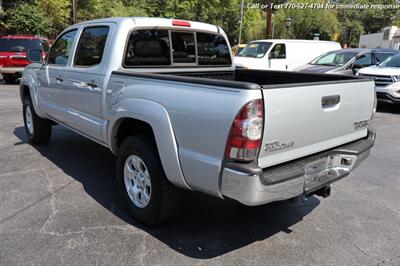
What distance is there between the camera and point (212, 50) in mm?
5172

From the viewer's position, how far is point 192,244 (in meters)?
3.34

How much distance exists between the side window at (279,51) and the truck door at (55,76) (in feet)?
38.7

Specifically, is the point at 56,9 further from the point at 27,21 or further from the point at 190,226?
the point at 190,226

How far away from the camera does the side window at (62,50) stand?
4.96 m

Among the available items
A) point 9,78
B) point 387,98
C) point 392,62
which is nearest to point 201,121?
point 387,98

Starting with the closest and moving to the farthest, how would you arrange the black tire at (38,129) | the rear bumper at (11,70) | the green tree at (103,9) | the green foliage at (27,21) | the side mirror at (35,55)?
the side mirror at (35,55), the black tire at (38,129), the rear bumper at (11,70), the green foliage at (27,21), the green tree at (103,9)

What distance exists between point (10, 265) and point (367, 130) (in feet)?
11.3

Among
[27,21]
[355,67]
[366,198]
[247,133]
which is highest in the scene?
[27,21]

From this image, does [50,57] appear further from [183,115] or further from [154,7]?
[154,7]

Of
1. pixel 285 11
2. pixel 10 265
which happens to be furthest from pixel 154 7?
pixel 10 265

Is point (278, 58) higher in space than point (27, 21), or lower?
lower

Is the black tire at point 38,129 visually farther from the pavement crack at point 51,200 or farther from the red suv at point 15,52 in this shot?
the red suv at point 15,52

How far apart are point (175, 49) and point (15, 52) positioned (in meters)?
12.0

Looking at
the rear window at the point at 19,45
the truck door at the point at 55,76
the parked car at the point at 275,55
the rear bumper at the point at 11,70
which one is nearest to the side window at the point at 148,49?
the truck door at the point at 55,76
